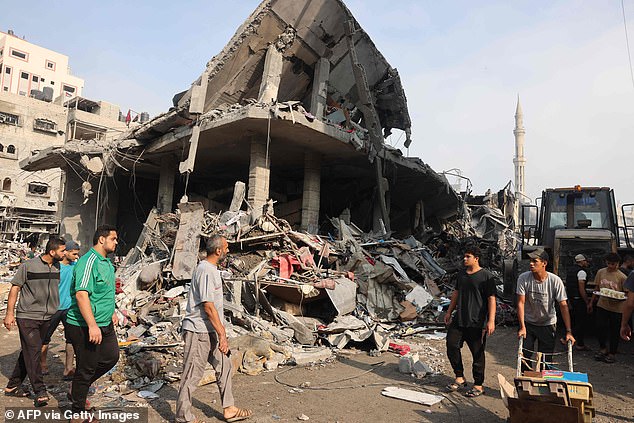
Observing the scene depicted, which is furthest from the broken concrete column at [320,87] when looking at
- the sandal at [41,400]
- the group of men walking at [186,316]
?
the sandal at [41,400]

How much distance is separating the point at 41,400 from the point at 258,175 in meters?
9.18

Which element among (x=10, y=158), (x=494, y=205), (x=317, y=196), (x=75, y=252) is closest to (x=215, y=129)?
(x=317, y=196)

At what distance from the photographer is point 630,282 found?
4.47m

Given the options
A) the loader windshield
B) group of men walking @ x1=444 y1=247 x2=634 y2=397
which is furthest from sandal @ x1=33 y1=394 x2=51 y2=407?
the loader windshield

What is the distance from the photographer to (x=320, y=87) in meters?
14.9

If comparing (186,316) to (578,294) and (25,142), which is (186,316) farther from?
(25,142)

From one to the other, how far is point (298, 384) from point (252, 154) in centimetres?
885

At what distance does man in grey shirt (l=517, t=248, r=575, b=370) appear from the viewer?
13.7 feet

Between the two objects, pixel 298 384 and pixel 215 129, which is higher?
pixel 215 129

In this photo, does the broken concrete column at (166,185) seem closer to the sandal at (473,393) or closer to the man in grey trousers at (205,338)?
the man in grey trousers at (205,338)

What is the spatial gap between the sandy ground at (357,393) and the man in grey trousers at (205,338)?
0.41 m

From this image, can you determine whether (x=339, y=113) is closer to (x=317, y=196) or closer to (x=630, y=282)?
(x=317, y=196)

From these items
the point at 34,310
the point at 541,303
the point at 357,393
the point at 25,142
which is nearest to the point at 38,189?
the point at 25,142

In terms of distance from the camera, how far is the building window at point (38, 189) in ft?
107
